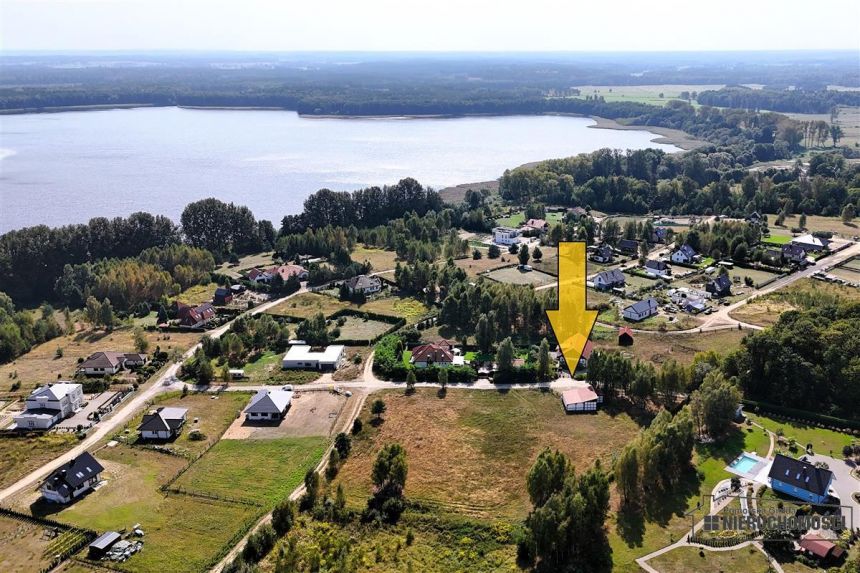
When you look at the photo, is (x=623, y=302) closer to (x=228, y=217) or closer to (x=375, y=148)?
(x=228, y=217)

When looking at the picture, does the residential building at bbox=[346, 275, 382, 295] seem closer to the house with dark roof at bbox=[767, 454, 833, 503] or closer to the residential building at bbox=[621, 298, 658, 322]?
the residential building at bbox=[621, 298, 658, 322]

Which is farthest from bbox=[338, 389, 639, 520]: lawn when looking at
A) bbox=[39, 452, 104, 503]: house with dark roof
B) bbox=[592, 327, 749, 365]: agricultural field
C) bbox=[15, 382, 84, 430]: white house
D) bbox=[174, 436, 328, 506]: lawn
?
bbox=[15, 382, 84, 430]: white house

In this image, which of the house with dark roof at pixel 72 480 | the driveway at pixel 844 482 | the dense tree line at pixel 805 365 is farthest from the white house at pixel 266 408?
the driveway at pixel 844 482

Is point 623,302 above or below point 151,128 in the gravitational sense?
below

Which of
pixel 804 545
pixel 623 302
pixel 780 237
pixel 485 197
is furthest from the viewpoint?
pixel 485 197

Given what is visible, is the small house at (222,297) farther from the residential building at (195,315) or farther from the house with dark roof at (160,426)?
the house with dark roof at (160,426)

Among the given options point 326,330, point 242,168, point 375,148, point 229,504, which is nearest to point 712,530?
point 229,504
